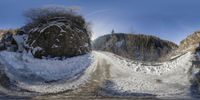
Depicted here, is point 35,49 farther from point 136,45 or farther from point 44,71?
point 136,45

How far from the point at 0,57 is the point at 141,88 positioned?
1104 cm

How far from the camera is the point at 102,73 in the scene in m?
32.2

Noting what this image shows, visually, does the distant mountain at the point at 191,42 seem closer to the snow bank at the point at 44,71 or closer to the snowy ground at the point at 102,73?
the snowy ground at the point at 102,73

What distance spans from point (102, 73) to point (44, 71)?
391 centimetres

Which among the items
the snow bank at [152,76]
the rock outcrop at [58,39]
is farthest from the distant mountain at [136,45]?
the snow bank at [152,76]

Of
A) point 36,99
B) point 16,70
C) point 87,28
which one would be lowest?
point 36,99

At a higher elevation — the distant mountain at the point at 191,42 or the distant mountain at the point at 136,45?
the distant mountain at the point at 136,45

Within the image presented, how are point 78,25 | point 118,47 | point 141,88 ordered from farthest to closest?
point 118,47 → point 78,25 → point 141,88

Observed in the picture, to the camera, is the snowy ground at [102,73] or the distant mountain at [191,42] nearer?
the snowy ground at [102,73]

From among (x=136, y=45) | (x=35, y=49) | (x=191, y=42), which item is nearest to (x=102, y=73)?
(x=35, y=49)

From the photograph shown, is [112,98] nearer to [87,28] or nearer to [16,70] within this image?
[16,70]

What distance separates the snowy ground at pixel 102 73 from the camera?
28.6 m

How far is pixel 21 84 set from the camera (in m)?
29.1

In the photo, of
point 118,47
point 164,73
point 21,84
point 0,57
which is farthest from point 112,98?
point 118,47
